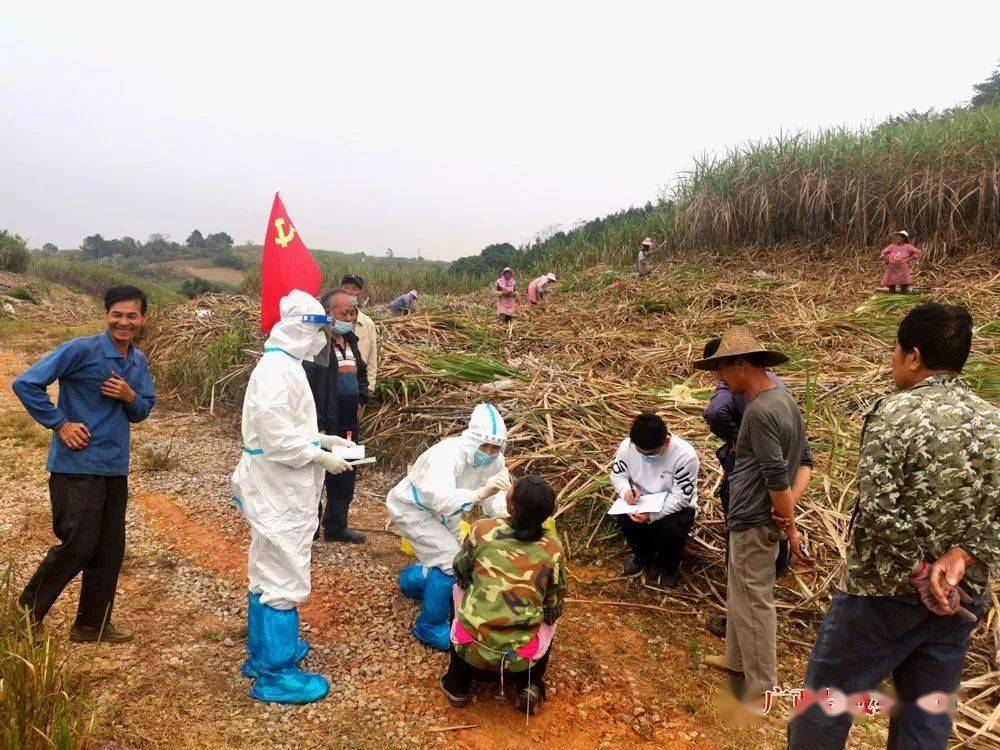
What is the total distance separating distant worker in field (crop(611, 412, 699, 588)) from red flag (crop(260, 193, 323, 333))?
6.35 ft

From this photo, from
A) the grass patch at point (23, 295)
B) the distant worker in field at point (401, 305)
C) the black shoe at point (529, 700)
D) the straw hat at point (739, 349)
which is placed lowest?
the black shoe at point (529, 700)

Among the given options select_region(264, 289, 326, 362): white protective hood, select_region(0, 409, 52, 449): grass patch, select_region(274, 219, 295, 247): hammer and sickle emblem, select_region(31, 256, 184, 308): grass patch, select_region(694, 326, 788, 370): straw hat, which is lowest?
select_region(0, 409, 52, 449): grass patch

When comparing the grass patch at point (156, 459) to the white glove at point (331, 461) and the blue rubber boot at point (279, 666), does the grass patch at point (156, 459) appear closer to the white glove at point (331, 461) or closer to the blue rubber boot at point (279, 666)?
the blue rubber boot at point (279, 666)

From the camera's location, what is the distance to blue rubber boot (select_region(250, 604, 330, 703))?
2.51 meters

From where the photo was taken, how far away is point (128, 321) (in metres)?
2.77

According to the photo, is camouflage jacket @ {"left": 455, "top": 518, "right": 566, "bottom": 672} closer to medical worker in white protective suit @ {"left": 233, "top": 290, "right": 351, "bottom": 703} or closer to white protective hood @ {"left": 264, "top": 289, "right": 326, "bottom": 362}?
medical worker in white protective suit @ {"left": 233, "top": 290, "right": 351, "bottom": 703}

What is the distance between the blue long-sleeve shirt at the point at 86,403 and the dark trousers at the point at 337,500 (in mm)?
1411

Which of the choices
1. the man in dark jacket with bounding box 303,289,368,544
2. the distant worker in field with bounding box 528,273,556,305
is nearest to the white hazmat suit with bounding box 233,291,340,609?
the man in dark jacket with bounding box 303,289,368,544

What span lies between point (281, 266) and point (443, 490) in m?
1.38

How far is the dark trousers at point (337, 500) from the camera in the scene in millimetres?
4074

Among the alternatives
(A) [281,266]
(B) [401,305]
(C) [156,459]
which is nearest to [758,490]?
(A) [281,266]

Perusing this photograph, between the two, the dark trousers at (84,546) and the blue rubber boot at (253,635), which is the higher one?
the dark trousers at (84,546)

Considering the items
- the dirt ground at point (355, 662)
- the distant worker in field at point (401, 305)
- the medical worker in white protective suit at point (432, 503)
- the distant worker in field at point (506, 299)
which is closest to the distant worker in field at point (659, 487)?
the dirt ground at point (355, 662)

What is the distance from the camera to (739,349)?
2396 millimetres
